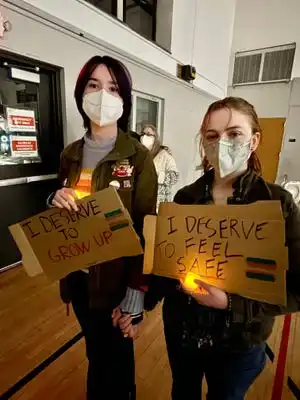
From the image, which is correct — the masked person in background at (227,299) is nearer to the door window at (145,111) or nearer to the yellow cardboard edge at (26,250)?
the yellow cardboard edge at (26,250)

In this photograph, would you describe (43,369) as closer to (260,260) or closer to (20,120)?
(260,260)

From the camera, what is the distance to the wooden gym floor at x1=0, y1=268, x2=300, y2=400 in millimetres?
1302

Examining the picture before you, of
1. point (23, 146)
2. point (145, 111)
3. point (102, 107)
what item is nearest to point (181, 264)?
point (102, 107)

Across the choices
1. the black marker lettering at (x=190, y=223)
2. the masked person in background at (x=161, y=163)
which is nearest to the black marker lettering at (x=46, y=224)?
the black marker lettering at (x=190, y=223)

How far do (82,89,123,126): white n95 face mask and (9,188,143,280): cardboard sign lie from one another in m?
0.33

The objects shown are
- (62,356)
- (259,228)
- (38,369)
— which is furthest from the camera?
(62,356)

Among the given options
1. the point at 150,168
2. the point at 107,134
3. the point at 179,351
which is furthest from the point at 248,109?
the point at 179,351

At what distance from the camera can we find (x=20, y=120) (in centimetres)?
231

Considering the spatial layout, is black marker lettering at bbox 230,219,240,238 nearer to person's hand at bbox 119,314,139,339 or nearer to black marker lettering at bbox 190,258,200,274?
black marker lettering at bbox 190,258,200,274

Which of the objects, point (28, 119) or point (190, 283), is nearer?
point (190, 283)

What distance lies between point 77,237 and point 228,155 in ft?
1.60

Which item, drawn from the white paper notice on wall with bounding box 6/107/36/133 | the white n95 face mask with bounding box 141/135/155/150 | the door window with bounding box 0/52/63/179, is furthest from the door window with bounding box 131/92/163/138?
the white paper notice on wall with bounding box 6/107/36/133

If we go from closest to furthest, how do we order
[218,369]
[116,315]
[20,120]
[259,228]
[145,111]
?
1. [259,228]
2. [218,369]
3. [116,315]
4. [20,120]
5. [145,111]

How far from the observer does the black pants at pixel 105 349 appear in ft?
2.98
